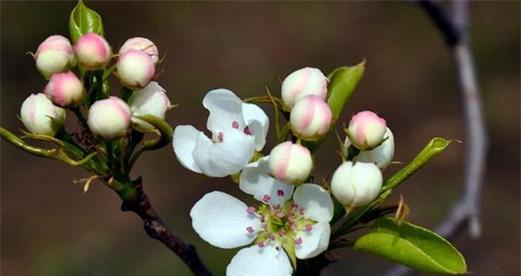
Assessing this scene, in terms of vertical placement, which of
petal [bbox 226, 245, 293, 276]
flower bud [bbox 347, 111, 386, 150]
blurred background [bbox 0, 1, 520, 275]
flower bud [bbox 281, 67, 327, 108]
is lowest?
blurred background [bbox 0, 1, 520, 275]

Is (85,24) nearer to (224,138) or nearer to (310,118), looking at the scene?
(224,138)

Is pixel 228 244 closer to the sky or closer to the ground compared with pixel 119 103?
closer to the ground

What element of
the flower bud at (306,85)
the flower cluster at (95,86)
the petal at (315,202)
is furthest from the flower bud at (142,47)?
the petal at (315,202)

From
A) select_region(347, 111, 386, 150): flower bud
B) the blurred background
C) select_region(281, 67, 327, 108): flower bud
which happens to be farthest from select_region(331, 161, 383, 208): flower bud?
the blurred background

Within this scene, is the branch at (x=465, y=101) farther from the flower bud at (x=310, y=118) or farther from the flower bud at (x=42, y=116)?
the flower bud at (x=42, y=116)

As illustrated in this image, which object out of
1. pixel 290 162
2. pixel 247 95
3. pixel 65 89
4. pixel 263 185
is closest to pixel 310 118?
pixel 290 162

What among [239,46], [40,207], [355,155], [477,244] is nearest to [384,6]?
[239,46]

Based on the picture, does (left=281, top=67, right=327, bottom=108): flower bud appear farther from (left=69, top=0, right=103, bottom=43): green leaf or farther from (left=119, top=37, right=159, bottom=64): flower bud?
(left=69, top=0, right=103, bottom=43): green leaf

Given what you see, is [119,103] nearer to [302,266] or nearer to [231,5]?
[302,266]
